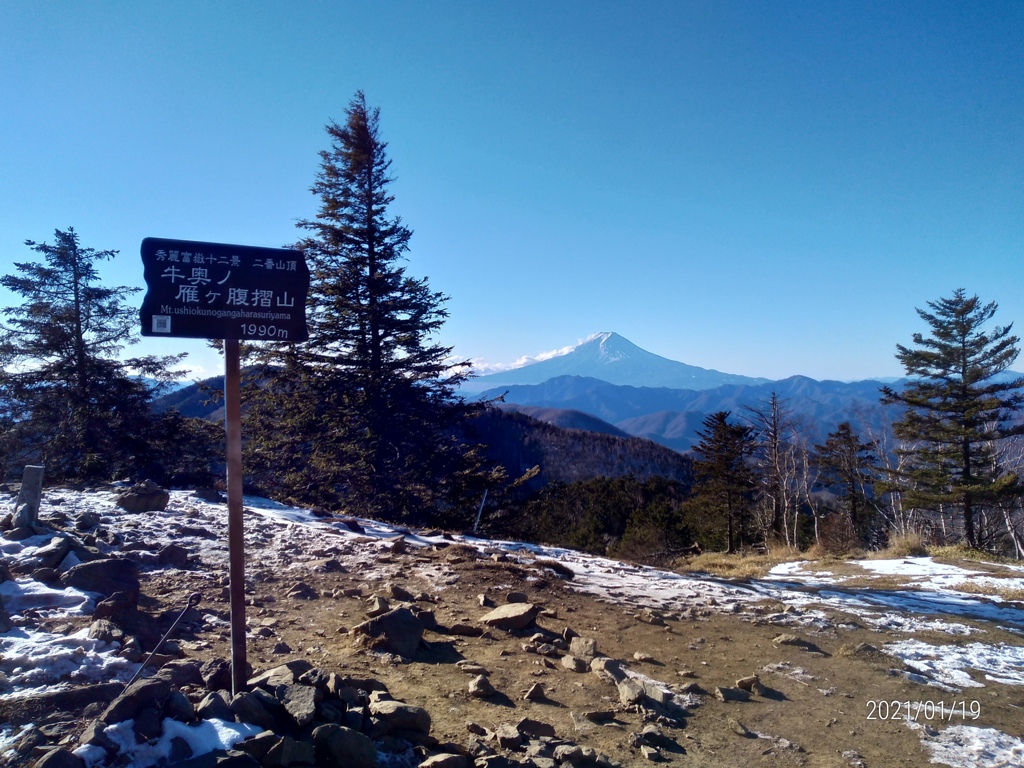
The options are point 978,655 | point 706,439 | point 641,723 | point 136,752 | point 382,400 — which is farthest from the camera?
point 706,439

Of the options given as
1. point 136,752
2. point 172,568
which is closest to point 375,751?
point 136,752

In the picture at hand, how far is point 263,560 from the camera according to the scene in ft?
24.3

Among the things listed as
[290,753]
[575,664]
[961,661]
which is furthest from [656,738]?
[961,661]

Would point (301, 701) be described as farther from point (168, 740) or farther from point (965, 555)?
point (965, 555)

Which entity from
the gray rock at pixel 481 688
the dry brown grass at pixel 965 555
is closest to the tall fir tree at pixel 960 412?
the dry brown grass at pixel 965 555

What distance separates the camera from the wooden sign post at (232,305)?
12.1 feet

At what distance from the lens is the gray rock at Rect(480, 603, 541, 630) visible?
598 cm

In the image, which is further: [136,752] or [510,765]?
[510,765]

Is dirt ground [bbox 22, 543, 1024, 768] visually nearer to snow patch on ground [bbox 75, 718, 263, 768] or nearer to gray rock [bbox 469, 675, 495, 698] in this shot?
gray rock [bbox 469, 675, 495, 698]

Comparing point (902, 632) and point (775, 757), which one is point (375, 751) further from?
point (902, 632)

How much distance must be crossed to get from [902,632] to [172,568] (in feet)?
26.2

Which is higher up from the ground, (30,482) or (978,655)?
(30,482)

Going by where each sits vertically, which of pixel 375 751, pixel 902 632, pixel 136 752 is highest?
pixel 136 752
